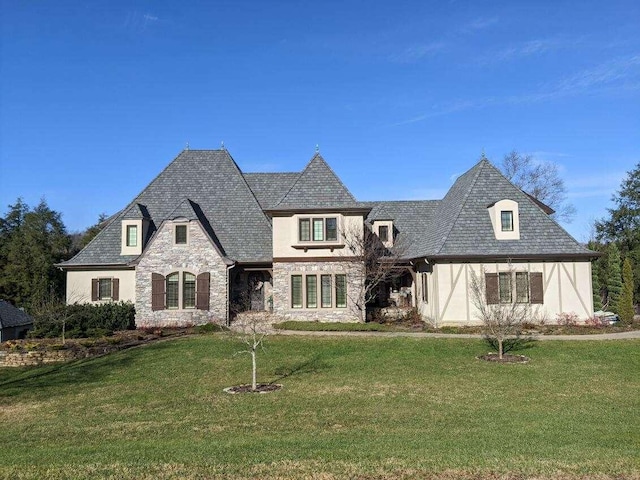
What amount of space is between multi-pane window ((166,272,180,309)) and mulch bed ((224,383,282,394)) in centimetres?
1262

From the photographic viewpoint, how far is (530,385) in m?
12.7

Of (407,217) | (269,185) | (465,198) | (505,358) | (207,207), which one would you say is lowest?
(505,358)

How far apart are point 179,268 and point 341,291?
8.24 metres

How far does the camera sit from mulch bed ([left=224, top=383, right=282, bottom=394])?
41.1 feet

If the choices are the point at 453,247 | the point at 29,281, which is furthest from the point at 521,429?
the point at 29,281

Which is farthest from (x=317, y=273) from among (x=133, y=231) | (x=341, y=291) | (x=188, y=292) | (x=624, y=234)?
(x=624, y=234)

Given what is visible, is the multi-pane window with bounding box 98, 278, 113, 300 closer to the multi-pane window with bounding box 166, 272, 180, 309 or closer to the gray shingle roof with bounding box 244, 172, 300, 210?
the multi-pane window with bounding box 166, 272, 180, 309

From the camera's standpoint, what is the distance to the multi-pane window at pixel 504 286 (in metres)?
22.6

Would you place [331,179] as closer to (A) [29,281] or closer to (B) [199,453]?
(B) [199,453]

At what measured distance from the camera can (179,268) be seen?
80.7 feet

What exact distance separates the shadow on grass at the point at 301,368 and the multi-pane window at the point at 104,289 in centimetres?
1498

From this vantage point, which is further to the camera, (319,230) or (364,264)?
(319,230)

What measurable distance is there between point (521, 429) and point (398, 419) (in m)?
2.31

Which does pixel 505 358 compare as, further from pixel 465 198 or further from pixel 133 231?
pixel 133 231
